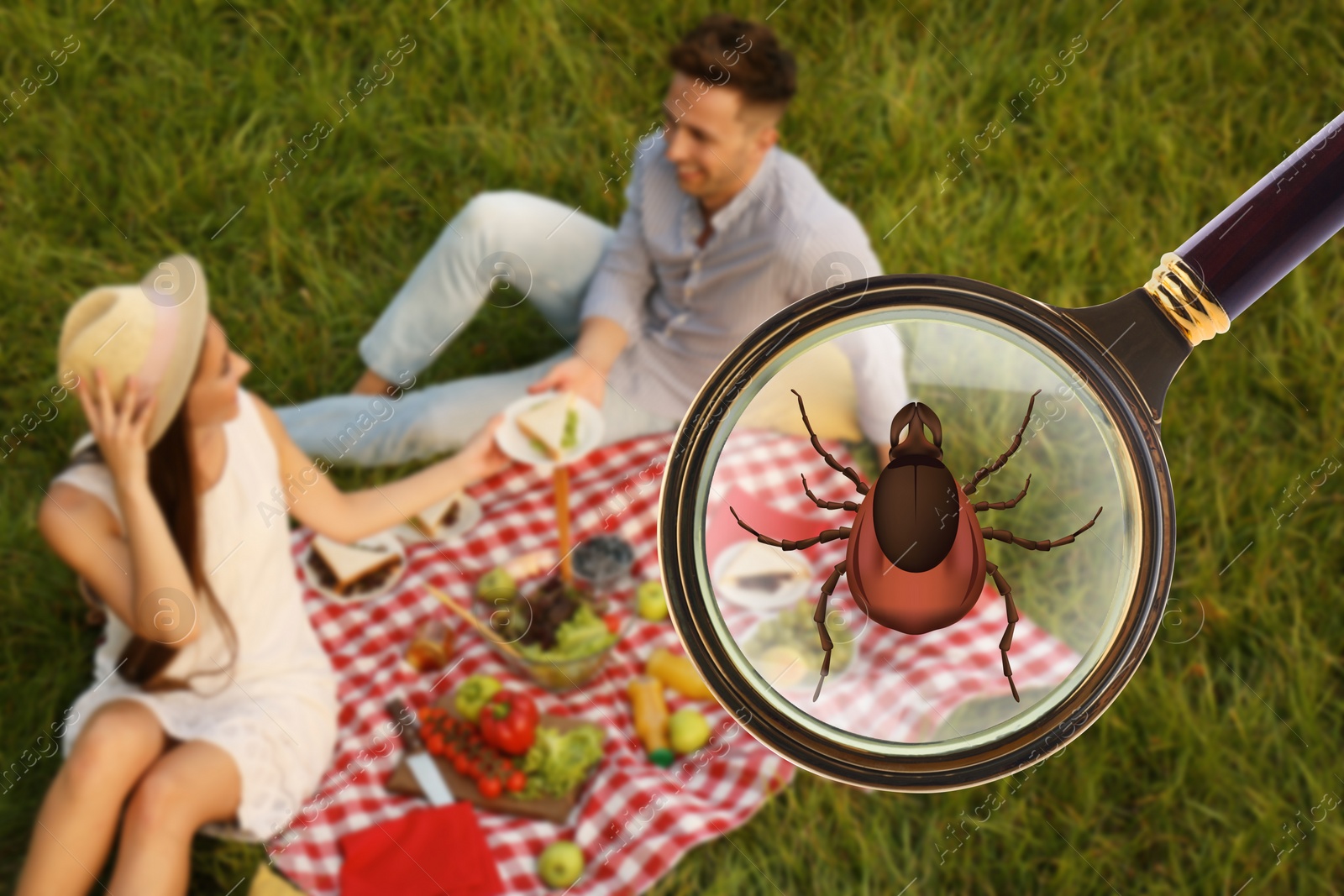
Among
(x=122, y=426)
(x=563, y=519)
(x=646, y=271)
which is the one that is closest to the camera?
(x=122, y=426)

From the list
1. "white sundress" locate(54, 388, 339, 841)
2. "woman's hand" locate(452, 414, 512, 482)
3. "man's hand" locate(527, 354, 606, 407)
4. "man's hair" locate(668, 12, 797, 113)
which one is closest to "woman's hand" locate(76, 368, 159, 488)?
"white sundress" locate(54, 388, 339, 841)

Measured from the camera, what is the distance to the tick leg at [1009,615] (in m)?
0.55

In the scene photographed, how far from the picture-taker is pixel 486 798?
3293 millimetres

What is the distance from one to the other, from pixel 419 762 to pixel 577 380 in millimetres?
1602

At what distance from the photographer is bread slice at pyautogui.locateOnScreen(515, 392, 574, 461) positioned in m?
3.35

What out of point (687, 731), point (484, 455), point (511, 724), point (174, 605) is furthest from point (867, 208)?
point (174, 605)

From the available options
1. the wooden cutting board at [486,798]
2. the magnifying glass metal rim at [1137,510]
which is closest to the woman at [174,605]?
the wooden cutting board at [486,798]

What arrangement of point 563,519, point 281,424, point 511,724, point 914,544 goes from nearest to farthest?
point 914,544, point 511,724, point 563,519, point 281,424

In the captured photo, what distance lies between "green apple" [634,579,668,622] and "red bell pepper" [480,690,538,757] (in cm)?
60

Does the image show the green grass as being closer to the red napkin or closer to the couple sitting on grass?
the couple sitting on grass

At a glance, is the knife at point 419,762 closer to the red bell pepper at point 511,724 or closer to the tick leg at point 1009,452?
the red bell pepper at point 511,724

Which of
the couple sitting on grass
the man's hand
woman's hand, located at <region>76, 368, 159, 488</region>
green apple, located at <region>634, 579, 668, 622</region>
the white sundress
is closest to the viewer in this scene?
woman's hand, located at <region>76, 368, 159, 488</region>

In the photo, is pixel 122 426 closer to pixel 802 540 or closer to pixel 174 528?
pixel 174 528

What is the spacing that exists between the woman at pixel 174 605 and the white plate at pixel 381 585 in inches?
14.7
